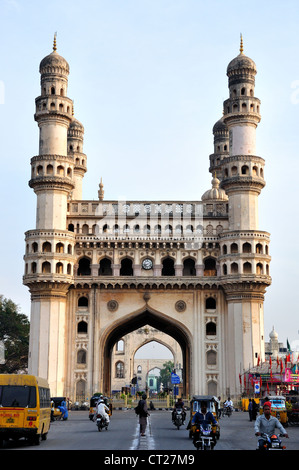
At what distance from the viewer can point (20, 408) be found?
19609 millimetres

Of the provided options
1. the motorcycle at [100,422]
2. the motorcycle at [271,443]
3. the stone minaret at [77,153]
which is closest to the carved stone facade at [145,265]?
the stone minaret at [77,153]

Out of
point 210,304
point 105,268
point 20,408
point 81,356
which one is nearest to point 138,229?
point 105,268

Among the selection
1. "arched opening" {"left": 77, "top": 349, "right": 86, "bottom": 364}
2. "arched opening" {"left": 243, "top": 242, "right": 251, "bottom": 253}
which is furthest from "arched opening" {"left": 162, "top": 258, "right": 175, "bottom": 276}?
"arched opening" {"left": 77, "top": 349, "right": 86, "bottom": 364}

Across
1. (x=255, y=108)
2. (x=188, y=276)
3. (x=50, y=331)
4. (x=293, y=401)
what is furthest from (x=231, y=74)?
(x=293, y=401)

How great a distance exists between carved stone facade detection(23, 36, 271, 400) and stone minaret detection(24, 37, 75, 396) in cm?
7

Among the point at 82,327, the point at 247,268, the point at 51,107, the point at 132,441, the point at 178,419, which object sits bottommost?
the point at 132,441

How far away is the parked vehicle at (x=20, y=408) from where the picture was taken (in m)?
19.5

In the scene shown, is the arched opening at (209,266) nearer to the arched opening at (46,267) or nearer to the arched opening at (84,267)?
the arched opening at (84,267)

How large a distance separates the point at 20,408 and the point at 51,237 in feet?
92.4

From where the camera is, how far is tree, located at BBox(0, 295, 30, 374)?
66.1 meters

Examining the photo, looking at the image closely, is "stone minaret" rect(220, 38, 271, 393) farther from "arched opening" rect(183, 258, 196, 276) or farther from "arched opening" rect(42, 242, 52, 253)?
"arched opening" rect(42, 242, 52, 253)

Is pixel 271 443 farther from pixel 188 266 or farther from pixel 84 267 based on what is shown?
pixel 84 267

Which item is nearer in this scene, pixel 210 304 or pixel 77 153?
pixel 210 304

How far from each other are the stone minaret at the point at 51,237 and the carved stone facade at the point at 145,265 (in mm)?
72
